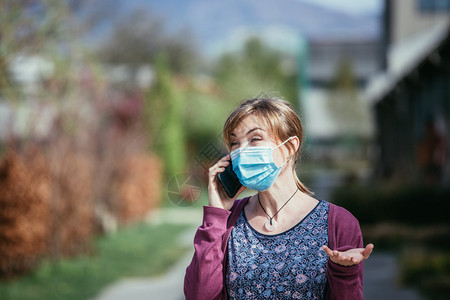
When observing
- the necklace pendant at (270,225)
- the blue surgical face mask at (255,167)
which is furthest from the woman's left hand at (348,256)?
the blue surgical face mask at (255,167)

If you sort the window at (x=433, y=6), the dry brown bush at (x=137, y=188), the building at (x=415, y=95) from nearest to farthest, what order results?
the building at (x=415, y=95)
the dry brown bush at (x=137, y=188)
the window at (x=433, y=6)

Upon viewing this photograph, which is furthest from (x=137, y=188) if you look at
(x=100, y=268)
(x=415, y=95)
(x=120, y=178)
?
(x=415, y=95)

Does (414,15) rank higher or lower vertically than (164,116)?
higher

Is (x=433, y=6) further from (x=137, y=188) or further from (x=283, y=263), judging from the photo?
(x=283, y=263)

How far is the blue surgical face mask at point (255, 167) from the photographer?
2.34 metres

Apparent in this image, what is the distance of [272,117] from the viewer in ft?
7.72

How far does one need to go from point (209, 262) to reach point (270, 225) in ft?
Answer: 0.91

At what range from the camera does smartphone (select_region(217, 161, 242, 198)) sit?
7.96 feet

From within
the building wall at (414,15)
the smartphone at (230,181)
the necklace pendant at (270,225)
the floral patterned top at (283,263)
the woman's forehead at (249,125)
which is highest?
the building wall at (414,15)

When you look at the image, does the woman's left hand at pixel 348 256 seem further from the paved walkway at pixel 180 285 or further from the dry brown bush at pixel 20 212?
the dry brown bush at pixel 20 212

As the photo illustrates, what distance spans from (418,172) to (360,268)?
514 inches

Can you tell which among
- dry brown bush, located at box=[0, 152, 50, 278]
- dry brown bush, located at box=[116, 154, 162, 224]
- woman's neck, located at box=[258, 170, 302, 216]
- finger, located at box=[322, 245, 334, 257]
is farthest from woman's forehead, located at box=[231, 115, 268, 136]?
dry brown bush, located at box=[116, 154, 162, 224]

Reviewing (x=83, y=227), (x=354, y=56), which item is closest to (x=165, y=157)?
(x=83, y=227)

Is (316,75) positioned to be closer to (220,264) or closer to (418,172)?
(418,172)
